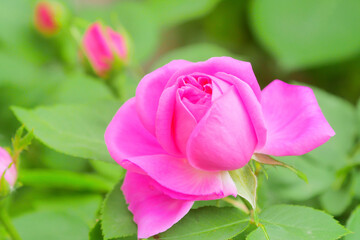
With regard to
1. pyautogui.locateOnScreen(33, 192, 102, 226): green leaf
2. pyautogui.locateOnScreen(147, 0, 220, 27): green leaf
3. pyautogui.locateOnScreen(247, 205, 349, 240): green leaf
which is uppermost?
pyautogui.locateOnScreen(247, 205, 349, 240): green leaf

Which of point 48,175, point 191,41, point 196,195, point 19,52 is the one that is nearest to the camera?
point 196,195

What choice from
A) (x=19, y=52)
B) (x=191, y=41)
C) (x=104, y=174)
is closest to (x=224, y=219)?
(x=104, y=174)

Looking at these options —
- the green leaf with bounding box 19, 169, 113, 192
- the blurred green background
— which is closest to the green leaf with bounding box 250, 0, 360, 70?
the blurred green background

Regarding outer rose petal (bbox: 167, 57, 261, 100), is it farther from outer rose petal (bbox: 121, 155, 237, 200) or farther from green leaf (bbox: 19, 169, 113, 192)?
green leaf (bbox: 19, 169, 113, 192)

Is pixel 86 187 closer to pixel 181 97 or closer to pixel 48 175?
pixel 48 175

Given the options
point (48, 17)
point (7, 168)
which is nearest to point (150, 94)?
point (7, 168)

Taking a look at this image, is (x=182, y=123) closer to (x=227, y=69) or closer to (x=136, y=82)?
(x=227, y=69)
